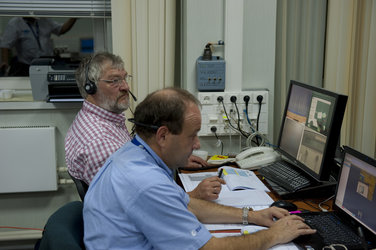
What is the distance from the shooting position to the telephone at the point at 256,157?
7.61ft

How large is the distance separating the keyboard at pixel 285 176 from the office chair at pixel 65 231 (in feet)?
3.03

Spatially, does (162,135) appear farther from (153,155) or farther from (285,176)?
(285,176)

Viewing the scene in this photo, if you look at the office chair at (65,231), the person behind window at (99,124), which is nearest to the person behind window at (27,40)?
the person behind window at (99,124)

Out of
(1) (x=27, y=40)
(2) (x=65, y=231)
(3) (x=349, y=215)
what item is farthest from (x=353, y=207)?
(1) (x=27, y=40)

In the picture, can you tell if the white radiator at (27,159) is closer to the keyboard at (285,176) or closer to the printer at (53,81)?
the printer at (53,81)

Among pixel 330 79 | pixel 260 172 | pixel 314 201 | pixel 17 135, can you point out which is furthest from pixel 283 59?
pixel 17 135

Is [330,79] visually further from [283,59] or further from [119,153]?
[119,153]

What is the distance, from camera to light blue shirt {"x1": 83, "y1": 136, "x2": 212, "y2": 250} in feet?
4.11

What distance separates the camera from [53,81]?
2701mm

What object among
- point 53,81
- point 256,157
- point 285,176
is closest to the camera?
point 285,176

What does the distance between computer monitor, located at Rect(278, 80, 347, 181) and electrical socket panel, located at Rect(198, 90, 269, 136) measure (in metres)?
0.40

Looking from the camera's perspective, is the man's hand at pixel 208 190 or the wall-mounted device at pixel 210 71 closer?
the man's hand at pixel 208 190

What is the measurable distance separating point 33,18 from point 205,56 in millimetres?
1270

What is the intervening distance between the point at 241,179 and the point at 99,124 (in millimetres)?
713
